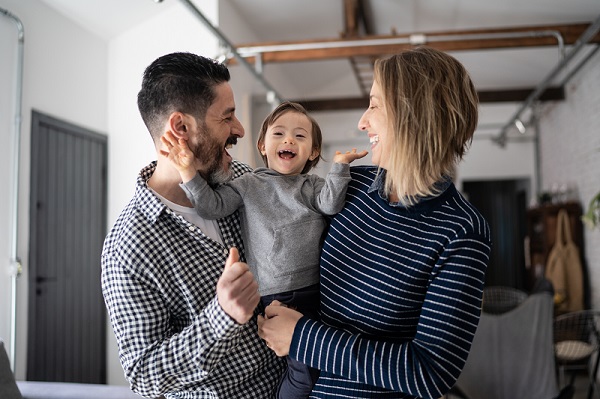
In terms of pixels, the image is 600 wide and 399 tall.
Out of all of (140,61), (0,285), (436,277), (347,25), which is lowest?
(0,285)

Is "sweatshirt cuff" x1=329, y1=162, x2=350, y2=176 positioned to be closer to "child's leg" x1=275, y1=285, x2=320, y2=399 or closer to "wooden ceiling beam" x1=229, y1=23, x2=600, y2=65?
"child's leg" x1=275, y1=285, x2=320, y2=399

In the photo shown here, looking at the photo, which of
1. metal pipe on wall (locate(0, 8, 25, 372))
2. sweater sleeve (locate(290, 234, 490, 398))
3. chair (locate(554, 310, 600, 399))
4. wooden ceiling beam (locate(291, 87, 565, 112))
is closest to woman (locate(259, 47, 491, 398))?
sweater sleeve (locate(290, 234, 490, 398))

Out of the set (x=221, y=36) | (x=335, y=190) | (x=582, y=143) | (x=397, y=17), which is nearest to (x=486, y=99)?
(x=582, y=143)

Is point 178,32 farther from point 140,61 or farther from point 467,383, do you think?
point 467,383

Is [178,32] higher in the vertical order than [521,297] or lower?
higher

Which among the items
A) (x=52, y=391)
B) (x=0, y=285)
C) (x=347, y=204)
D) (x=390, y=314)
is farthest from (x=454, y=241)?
(x=0, y=285)

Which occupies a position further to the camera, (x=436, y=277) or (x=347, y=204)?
(x=347, y=204)

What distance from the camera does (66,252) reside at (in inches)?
219

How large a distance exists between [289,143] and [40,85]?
407 cm

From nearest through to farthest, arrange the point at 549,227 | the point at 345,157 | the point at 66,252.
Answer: the point at 345,157 → the point at 66,252 → the point at 549,227

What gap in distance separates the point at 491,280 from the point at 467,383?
7.94 meters

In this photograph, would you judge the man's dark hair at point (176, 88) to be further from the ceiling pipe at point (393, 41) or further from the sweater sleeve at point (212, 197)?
the ceiling pipe at point (393, 41)

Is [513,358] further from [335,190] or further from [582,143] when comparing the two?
[582,143]

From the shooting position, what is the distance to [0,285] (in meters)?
4.64
